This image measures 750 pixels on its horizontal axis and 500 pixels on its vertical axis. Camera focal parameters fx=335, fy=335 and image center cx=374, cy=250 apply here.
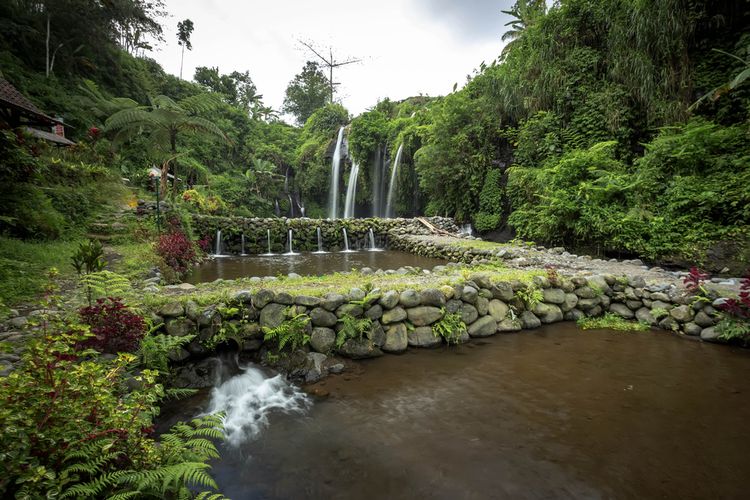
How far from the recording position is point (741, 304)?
14.8ft

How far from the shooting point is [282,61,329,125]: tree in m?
36.6

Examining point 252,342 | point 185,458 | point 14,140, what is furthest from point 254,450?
point 14,140

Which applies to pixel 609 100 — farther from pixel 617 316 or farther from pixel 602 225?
pixel 617 316

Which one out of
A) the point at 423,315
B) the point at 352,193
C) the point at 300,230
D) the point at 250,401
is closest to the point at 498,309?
the point at 423,315

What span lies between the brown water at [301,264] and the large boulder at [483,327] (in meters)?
4.71

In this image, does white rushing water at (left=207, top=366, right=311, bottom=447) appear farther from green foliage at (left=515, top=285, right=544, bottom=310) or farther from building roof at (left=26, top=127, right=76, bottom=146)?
building roof at (left=26, top=127, right=76, bottom=146)

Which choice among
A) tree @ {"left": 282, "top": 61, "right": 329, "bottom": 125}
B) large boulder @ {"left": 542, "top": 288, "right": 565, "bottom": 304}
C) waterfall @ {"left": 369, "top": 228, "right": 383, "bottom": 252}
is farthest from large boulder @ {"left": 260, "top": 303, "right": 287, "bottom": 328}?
tree @ {"left": 282, "top": 61, "right": 329, "bottom": 125}

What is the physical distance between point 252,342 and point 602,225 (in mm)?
8945

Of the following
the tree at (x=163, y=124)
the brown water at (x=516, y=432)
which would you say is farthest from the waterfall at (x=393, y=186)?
the brown water at (x=516, y=432)

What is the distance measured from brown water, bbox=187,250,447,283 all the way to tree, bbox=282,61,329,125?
2983 centimetres

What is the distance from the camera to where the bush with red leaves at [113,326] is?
10.1 feet

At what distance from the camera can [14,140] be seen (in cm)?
652

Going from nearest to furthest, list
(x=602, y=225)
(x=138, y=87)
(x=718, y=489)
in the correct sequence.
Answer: (x=718, y=489)
(x=602, y=225)
(x=138, y=87)

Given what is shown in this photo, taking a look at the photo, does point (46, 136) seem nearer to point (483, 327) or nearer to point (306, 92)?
point (483, 327)
